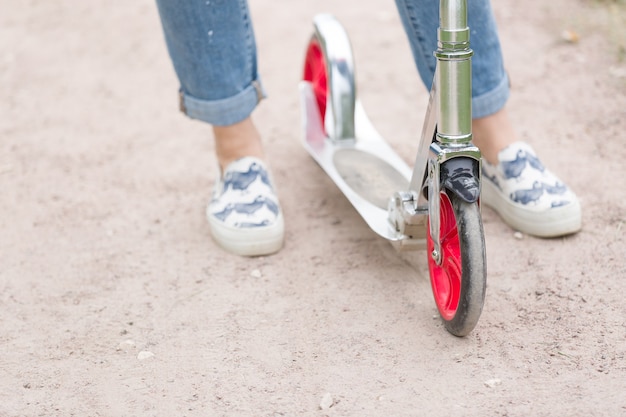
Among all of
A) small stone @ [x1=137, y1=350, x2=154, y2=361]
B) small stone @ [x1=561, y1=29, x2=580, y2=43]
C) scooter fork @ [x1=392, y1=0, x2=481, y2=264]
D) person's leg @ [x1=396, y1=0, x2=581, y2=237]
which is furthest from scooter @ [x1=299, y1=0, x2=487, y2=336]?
small stone @ [x1=561, y1=29, x2=580, y2=43]

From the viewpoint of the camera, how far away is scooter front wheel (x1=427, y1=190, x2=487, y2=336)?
136 centimetres

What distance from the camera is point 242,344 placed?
4.99 ft

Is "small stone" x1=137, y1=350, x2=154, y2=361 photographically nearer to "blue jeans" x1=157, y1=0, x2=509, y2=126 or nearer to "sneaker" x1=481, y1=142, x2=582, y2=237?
"blue jeans" x1=157, y1=0, x2=509, y2=126

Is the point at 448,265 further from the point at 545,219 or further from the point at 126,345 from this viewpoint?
the point at 126,345

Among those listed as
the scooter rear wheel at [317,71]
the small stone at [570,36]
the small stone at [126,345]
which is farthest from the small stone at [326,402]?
the small stone at [570,36]

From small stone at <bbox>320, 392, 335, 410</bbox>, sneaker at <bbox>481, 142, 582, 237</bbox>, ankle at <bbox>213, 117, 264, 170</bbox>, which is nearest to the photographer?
small stone at <bbox>320, 392, 335, 410</bbox>

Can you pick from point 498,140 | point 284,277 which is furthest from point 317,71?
point 284,277

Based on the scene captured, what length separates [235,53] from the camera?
69.4 inches

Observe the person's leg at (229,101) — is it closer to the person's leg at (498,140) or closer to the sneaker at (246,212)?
the sneaker at (246,212)

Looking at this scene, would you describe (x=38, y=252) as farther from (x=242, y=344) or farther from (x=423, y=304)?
(x=423, y=304)

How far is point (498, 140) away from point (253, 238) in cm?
57

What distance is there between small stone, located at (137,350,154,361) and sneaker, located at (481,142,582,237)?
82cm

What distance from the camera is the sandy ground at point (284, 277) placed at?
4.53ft

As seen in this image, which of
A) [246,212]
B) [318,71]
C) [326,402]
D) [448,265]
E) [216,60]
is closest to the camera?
[326,402]
